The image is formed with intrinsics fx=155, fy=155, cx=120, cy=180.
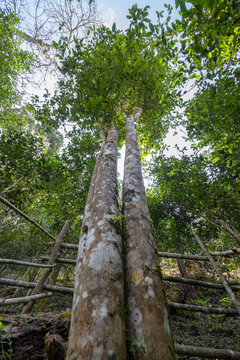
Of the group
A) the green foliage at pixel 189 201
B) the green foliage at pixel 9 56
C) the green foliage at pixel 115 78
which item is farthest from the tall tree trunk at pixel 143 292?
the green foliage at pixel 9 56

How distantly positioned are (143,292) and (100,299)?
1.21 ft

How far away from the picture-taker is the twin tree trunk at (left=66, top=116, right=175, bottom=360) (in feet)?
3.11

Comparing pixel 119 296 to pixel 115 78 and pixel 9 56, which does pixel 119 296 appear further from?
pixel 9 56

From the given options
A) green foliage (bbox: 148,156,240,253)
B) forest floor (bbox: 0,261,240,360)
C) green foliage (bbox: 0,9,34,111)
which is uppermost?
green foliage (bbox: 0,9,34,111)

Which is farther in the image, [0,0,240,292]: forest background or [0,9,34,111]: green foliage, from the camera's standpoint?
[0,9,34,111]: green foliage

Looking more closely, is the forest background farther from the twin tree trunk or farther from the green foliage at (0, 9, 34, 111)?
the twin tree trunk

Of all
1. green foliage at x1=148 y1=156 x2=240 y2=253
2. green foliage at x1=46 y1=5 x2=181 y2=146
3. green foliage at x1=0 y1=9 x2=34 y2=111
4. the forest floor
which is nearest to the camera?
the forest floor

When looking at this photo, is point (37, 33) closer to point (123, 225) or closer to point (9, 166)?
point (9, 166)

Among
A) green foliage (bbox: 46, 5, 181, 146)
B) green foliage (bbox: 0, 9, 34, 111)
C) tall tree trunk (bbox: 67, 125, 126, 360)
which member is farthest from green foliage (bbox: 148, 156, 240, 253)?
green foliage (bbox: 0, 9, 34, 111)

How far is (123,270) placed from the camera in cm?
148

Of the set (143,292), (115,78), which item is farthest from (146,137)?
(143,292)

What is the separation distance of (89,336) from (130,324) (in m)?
0.35

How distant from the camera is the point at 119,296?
120 cm

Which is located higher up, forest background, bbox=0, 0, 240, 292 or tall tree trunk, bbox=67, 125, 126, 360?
forest background, bbox=0, 0, 240, 292
